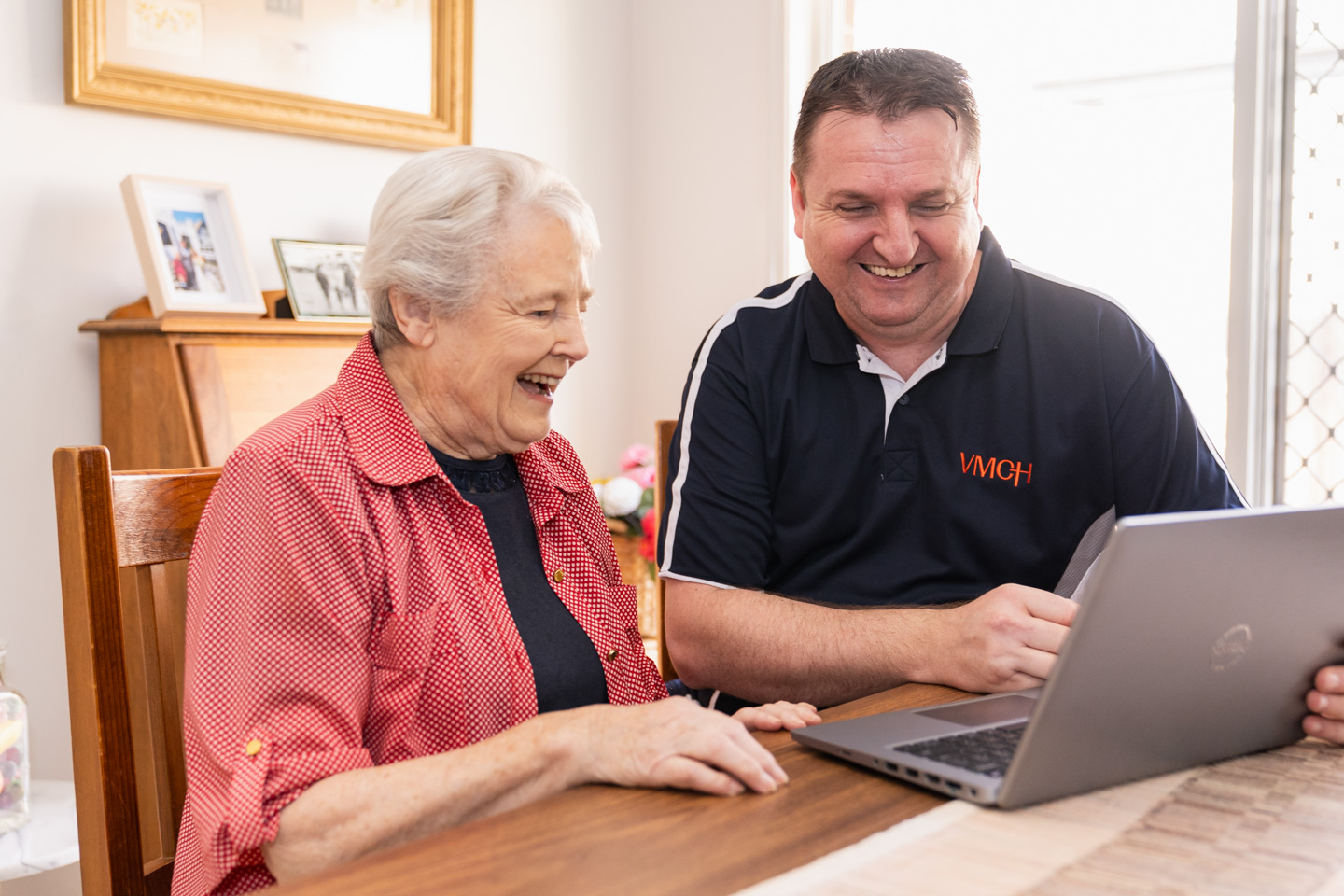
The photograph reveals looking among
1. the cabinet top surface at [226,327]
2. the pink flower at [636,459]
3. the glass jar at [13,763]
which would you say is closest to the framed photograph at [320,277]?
the cabinet top surface at [226,327]

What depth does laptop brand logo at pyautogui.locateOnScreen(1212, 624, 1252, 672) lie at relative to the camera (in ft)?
2.62

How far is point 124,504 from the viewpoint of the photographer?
107 centimetres

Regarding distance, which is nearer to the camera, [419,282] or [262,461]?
[262,461]

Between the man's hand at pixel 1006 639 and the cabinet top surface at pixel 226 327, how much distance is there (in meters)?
1.44

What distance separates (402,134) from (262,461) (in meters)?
2.05

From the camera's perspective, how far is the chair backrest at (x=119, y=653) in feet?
3.28

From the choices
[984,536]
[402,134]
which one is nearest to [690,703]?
[984,536]

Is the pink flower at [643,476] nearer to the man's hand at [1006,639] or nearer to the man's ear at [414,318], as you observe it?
the man's ear at [414,318]

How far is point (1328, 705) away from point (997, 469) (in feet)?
1.95

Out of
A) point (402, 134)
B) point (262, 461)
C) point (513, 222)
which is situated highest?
point (402, 134)

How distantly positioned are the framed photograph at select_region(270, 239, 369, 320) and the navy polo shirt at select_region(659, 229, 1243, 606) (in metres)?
1.24

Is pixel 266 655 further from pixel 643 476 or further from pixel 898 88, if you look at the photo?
pixel 643 476

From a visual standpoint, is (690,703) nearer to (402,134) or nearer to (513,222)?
(513,222)

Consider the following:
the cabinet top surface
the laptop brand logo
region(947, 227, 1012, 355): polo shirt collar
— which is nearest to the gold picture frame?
the cabinet top surface
